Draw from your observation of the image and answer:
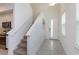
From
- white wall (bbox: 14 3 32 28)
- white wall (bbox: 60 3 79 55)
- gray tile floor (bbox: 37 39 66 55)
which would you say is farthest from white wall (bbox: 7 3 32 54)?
white wall (bbox: 60 3 79 55)

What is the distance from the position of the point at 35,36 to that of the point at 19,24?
28 cm

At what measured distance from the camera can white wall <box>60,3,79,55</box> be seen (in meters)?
2.11

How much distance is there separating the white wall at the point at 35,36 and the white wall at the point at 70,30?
31cm

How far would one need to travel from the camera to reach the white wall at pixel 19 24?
2.12m

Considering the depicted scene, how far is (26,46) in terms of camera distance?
2113 millimetres

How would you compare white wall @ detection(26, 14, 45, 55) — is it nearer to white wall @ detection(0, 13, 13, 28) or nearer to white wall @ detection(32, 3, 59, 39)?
white wall @ detection(32, 3, 59, 39)

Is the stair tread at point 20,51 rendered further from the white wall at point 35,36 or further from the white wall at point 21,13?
the white wall at point 21,13

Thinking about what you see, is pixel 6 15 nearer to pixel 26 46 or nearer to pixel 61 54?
pixel 26 46

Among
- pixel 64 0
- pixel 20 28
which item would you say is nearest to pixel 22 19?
pixel 20 28

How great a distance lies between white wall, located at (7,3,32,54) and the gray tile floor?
33 centimetres

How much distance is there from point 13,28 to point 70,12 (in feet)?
2.74

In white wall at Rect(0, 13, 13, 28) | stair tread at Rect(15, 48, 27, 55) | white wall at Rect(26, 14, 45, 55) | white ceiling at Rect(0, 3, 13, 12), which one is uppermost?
white ceiling at Rect(0, 3, 13, 12)

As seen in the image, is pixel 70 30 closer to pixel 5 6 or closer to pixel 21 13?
pixel 21 13

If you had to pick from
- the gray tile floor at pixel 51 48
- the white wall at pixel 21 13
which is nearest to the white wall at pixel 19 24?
the white wall at pixel 21 13
